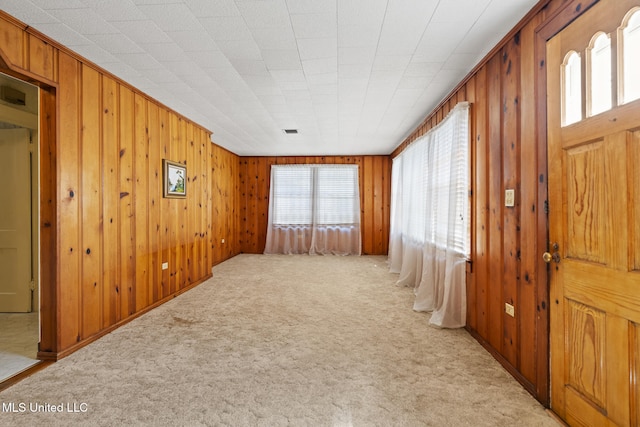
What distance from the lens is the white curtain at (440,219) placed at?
287 cm

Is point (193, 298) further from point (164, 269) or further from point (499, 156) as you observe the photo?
point (499, 156)

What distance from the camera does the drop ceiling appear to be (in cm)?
187

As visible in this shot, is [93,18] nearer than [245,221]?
Yes

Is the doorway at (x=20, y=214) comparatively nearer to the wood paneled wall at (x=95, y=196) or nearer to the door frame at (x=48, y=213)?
the wood paneled wall at (x=95, y=196)

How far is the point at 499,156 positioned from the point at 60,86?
3.56 m

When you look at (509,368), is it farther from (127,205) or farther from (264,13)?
(127,205)

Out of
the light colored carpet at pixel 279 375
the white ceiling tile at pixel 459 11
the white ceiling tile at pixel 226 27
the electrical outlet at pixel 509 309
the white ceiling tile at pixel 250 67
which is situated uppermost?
the white ceiling tile at pixel 250 67

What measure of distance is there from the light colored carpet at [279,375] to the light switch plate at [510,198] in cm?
123

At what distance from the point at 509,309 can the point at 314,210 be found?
5431mm

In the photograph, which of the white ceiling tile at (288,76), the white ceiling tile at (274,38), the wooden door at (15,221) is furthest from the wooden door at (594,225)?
the wooden door at (15,221)

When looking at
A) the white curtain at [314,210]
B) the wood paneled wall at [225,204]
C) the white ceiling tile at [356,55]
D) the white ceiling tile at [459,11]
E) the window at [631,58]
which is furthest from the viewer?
the white curtain at [314,210]

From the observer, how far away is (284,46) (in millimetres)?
2311

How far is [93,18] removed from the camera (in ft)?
6.48

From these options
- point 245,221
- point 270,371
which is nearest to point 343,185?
point 245,221
